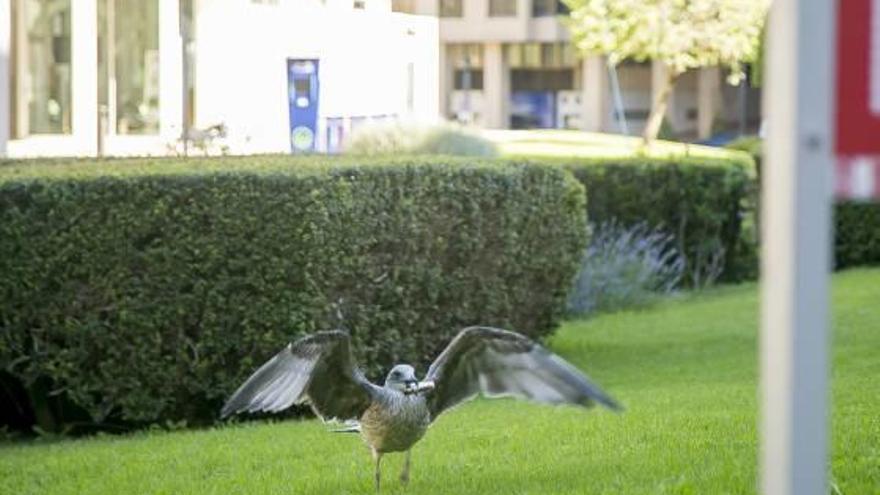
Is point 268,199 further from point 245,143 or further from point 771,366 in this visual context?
point 245,143

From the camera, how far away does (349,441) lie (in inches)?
428

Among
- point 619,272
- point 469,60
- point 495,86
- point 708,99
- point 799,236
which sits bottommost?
point 619,272

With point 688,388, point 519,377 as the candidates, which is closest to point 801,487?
point 519,377

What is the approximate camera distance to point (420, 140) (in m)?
19.9

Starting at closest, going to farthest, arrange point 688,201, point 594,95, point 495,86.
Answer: point 688,201
point 495,86
point 594,95

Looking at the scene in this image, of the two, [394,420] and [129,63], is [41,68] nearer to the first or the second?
[129,63]

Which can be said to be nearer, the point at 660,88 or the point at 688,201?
the point at 688,201

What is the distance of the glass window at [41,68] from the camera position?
26.4 meters

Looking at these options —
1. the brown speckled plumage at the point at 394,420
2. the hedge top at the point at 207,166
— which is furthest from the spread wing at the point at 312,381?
the hedge top at the point at 207,166

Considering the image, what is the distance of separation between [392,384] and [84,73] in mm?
20218

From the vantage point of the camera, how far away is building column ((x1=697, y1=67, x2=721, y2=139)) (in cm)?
6359

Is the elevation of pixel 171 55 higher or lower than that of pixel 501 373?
higher

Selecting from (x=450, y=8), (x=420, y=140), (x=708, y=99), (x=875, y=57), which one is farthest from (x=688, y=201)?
(x=708, y=99)

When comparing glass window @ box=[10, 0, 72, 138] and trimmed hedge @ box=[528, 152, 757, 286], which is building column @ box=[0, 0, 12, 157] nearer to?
glass window @ box=[10, 0, 72, 138]
